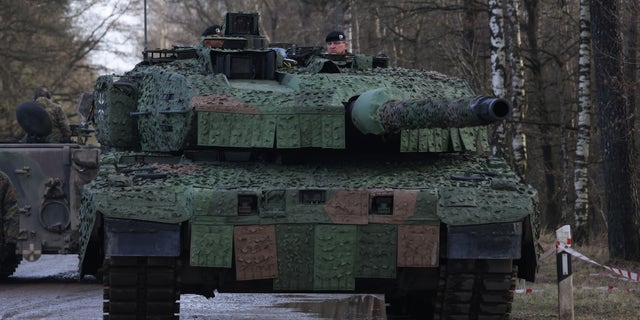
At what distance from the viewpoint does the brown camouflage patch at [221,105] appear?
36.1ft

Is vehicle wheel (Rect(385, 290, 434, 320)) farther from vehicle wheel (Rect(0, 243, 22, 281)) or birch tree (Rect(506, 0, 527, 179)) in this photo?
birch tree (Rect(506, 0, 527, 179))

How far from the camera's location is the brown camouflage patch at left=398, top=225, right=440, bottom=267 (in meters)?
10.1

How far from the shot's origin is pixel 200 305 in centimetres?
1410

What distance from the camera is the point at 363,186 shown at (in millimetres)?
10336

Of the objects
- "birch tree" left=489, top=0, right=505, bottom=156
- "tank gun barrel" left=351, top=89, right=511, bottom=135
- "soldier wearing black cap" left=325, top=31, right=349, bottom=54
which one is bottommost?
"tank gun barrel" left=351, top=89, right=511, bottom=135

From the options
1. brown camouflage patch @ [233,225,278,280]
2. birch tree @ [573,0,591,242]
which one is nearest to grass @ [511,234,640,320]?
brown camouflage patch @ [233,225,278,280]

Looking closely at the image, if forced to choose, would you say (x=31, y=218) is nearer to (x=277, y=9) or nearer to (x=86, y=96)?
(x=86, y=96)

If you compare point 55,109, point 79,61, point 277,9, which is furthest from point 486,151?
point 277,9

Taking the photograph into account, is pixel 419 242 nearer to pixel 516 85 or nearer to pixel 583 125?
pixel 583 125

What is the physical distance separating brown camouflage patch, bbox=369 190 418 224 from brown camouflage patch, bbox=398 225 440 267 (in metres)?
0.07

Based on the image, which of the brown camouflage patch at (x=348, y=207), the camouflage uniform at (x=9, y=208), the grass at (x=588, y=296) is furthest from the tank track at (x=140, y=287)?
the camouflage uniform at (x=9, y=208)

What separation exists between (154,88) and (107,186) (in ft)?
6.44

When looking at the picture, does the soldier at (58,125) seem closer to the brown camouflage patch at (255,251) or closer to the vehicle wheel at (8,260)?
the vehicle wheel at (8,260)

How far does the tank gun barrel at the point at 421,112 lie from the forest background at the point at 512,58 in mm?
4036
